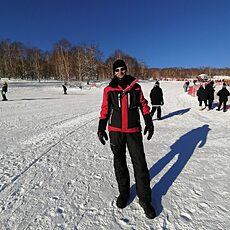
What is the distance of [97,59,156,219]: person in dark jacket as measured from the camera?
2.96 m

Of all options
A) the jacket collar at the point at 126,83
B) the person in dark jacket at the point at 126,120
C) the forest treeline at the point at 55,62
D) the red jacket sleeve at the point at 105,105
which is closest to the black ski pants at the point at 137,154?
the person in dark jacket at the point at 126,120

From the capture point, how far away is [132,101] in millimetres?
2973

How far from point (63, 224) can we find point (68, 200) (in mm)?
556

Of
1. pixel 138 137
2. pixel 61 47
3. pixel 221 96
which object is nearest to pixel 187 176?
pixel 138 137

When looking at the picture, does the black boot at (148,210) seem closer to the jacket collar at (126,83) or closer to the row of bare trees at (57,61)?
the jacket collar at (126,83)

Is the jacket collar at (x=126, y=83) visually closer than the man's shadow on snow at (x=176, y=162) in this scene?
Yes

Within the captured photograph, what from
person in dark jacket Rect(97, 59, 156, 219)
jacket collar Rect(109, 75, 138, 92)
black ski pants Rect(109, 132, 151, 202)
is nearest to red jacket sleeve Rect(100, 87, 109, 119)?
person in dark jacket Rect(97, 59, 156, 219)

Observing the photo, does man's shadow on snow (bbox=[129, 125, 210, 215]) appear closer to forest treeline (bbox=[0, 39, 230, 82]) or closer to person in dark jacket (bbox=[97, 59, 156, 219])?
person in dark jacket (bbox=[97, 59, 156, 219])

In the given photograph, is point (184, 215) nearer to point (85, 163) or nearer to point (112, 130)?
point (112, 130)

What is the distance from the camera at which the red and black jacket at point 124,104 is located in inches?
116

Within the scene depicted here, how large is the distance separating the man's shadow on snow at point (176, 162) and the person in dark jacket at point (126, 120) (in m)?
0.47

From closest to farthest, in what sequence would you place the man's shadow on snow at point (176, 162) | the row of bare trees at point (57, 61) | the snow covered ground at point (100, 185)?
the snow covered ground at point (100, 185)
the man's shadow on snow at point (176, 162)
the row of bare trees at point (57, 61)

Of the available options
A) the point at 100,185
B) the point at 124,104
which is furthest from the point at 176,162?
the point at 124,104

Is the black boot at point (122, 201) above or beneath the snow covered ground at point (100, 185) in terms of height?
above
